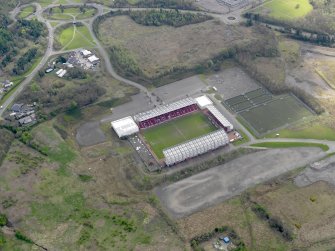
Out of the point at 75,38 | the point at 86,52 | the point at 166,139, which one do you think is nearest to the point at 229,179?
the point at 166,139

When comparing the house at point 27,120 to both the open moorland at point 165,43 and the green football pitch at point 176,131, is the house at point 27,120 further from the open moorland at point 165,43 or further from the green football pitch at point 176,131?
the open moorland at point 165,43

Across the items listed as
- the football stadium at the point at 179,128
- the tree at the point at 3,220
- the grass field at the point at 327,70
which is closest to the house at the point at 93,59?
the football stadium at the point at 179,128

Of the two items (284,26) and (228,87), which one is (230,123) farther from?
(284,26)

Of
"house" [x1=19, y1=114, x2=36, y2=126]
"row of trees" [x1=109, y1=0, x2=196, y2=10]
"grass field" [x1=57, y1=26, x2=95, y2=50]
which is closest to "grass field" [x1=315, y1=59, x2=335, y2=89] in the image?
"row of trees" [x1=109, y1=0, x2=196, y2=10]

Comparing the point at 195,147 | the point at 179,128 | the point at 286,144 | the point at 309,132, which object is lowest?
the point at 309,132

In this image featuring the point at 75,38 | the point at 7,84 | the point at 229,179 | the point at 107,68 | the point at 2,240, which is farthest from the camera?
the point at 75,38

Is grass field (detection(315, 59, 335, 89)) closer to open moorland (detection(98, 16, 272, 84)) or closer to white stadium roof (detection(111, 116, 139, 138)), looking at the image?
open moorland (detection(98, 16, 272, 84))

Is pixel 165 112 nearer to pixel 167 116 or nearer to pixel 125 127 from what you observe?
pixel 167 116

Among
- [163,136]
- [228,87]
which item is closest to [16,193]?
[163,136]
